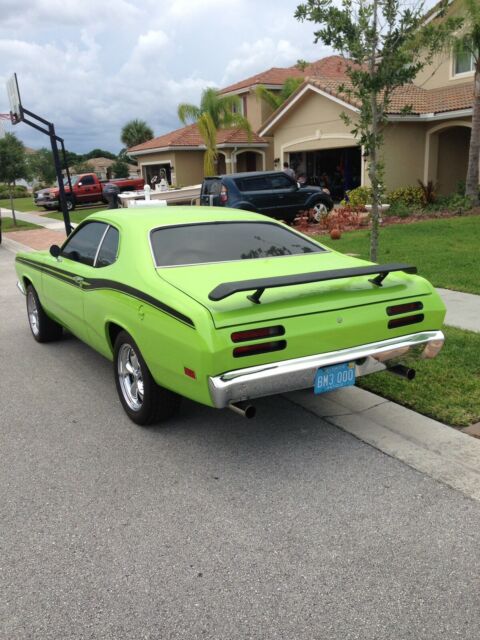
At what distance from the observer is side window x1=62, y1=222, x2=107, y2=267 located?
5.18 meters

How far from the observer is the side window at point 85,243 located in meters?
5.18

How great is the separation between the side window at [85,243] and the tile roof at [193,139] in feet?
75.8

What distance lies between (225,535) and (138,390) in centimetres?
163

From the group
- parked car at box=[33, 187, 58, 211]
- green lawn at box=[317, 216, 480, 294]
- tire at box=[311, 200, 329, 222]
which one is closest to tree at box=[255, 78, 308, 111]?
parked car at box=[33, 187, 58, 211]

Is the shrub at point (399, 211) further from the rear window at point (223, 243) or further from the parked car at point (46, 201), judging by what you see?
the parked car at point (46, 201)

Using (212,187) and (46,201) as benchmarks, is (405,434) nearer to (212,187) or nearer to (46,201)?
(212,187)

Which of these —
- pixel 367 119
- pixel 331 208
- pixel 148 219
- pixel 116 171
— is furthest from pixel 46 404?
pixel 116 171

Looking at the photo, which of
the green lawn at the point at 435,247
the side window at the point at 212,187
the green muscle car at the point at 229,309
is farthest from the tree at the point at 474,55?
the green muscle car at the point at 229,309

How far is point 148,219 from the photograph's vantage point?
4.86 meters

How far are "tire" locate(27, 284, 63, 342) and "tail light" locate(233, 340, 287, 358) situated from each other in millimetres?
3827

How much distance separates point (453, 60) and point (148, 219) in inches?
752

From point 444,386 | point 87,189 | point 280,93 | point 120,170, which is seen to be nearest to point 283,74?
point 280,93

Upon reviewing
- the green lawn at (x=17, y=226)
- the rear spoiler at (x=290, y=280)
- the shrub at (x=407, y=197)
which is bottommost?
the green lawn at (x=17, y=226)

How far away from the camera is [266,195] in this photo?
16109 mm
